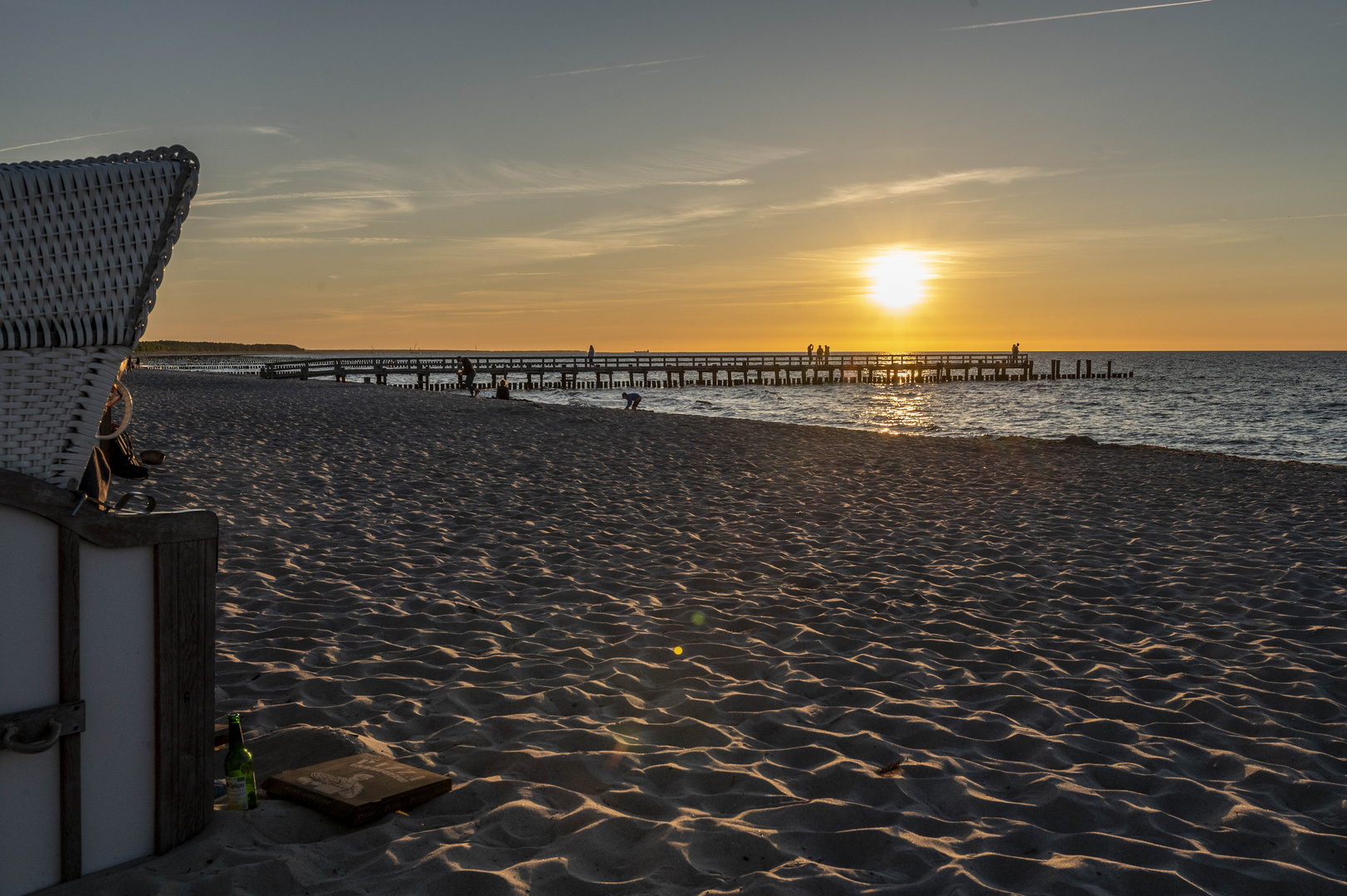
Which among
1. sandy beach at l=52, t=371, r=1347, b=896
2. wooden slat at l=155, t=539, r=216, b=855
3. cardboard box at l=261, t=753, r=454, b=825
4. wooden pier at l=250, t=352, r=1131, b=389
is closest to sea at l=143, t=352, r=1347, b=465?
wooden pier at l=250, t=352, r=1131, b=389

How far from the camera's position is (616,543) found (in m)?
7.50

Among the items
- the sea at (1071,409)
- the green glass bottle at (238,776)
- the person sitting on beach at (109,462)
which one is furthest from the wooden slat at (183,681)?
the sea at (1071,409)

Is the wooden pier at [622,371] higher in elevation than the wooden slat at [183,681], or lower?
higher

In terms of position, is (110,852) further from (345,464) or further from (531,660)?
(345,464)

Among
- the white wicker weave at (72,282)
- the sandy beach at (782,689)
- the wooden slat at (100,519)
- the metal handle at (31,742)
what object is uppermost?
the white wicker weave at (72,282)

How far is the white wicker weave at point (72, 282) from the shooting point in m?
2.03

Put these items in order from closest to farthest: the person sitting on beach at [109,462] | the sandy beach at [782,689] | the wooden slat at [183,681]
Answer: the wooden slat at [183,681] → the person sitting on beach at [109,462] → the sandy beach at [782,689]

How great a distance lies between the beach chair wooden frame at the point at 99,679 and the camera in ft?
6.88

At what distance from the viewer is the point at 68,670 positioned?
7.14 feet

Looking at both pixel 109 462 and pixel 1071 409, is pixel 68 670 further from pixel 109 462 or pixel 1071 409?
pixel 1071 409

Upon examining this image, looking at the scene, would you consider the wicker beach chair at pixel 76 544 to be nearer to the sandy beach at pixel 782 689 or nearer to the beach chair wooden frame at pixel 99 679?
the beach chair wooden frame at pixel 99 679

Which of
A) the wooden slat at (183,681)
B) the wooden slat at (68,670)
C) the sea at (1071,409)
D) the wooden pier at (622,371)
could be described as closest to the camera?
the wooden slat at (68,670)

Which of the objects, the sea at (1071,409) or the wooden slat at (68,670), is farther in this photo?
the sea at (1071,409)

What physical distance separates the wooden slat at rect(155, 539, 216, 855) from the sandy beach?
166 mm
